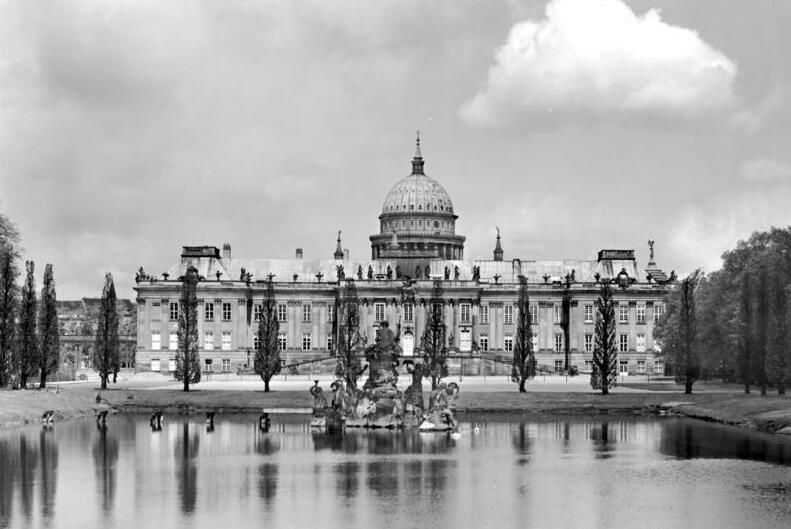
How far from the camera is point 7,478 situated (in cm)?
4581

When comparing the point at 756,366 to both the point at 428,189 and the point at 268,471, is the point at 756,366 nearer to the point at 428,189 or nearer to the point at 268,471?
the point at 268,471

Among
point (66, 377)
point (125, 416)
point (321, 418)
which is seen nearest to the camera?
point (321, 418)

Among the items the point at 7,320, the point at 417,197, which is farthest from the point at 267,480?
the point at 417,197

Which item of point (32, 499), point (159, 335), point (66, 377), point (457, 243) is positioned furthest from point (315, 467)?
point (457, 243)

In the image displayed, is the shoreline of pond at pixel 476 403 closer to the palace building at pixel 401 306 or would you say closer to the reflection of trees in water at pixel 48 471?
the reflection of trees in water at pixel 48 471

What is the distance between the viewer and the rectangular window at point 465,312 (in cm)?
15088

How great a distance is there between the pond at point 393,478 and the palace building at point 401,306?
81.0 metres

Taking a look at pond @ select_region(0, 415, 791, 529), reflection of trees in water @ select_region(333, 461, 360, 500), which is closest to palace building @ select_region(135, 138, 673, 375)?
pond @ select_region(0, 415, 791, 529)

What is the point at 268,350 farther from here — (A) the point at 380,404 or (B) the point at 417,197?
(B) the point at 417,197

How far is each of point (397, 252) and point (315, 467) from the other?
110 meters

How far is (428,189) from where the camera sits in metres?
177

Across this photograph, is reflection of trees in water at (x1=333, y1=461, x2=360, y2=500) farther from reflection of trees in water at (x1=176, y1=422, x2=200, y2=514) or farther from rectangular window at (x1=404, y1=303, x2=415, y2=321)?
rectangular window at (x1=404, y1=303, x2=415, y2=321)

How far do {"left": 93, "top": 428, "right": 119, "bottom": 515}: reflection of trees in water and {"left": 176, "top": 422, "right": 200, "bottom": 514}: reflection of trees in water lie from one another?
225 cm

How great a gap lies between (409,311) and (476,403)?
222 ft
